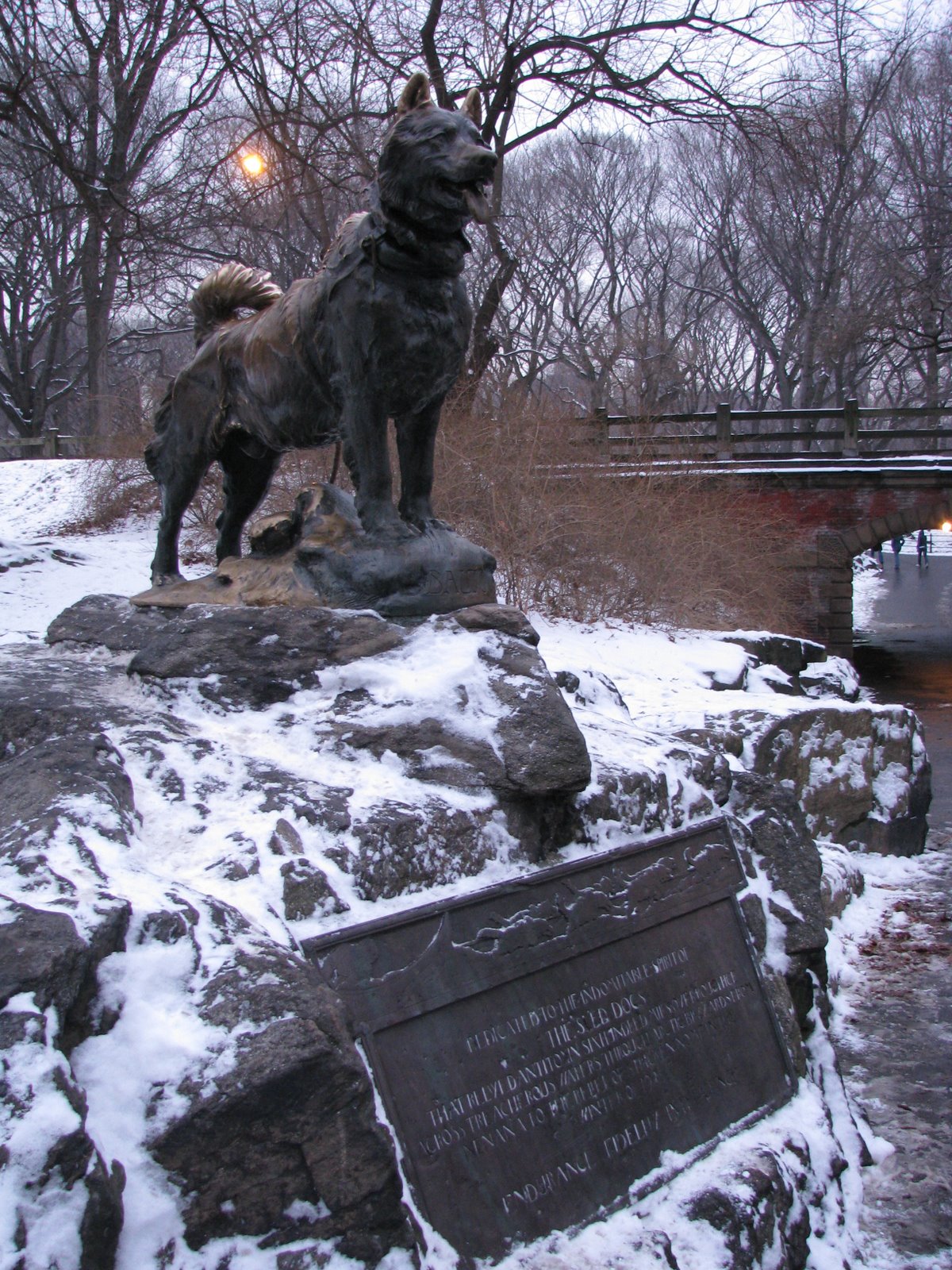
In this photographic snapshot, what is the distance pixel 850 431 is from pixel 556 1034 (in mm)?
17229

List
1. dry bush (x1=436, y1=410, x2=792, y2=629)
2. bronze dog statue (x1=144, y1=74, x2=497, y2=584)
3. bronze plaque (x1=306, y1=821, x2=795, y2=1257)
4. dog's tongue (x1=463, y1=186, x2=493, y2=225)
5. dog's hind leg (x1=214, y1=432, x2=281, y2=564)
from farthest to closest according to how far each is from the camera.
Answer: dry bush (x1=436, y1=410, x2=792, y2=629)
dog's hind leg (x1=214, y1=432, x2=281, y2=564)
bronze dog statue (x1=144, y1=74, x2=497, y2=584)
dog's tongue (x1=463, y1=186, x2=493, y2=225)
bronze plaque (x1=306, y1=821, x2=795, y2=1257)

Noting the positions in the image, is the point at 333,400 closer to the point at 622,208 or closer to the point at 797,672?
the point at 797,672

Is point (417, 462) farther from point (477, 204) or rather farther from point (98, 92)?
point (98, 92)

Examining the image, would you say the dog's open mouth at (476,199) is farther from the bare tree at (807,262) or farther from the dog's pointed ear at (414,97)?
the bare tree at (807,262)

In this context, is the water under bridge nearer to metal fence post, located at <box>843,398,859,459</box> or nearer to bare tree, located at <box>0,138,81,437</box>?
metal fence post, located at <box>843,398,859,459</box>

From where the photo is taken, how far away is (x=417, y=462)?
341 centimetres

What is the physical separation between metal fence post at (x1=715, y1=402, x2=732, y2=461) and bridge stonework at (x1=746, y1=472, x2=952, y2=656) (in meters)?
1.40

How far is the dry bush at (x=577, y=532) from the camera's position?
9.40 m

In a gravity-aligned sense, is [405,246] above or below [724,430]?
below

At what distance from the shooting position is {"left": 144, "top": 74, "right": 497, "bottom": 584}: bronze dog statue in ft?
9.31

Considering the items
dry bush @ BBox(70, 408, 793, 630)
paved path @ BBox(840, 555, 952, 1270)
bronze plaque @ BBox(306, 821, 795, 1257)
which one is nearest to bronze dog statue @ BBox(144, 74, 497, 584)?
bronze plaque @ BBox(306, 821, 795, 1257)

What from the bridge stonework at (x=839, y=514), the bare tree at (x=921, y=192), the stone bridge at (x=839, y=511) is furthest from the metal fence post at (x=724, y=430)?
the bare tree at (x=921, y=192)

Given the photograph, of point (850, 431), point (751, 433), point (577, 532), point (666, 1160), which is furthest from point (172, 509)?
point (850, 431)

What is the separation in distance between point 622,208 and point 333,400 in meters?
27.6
